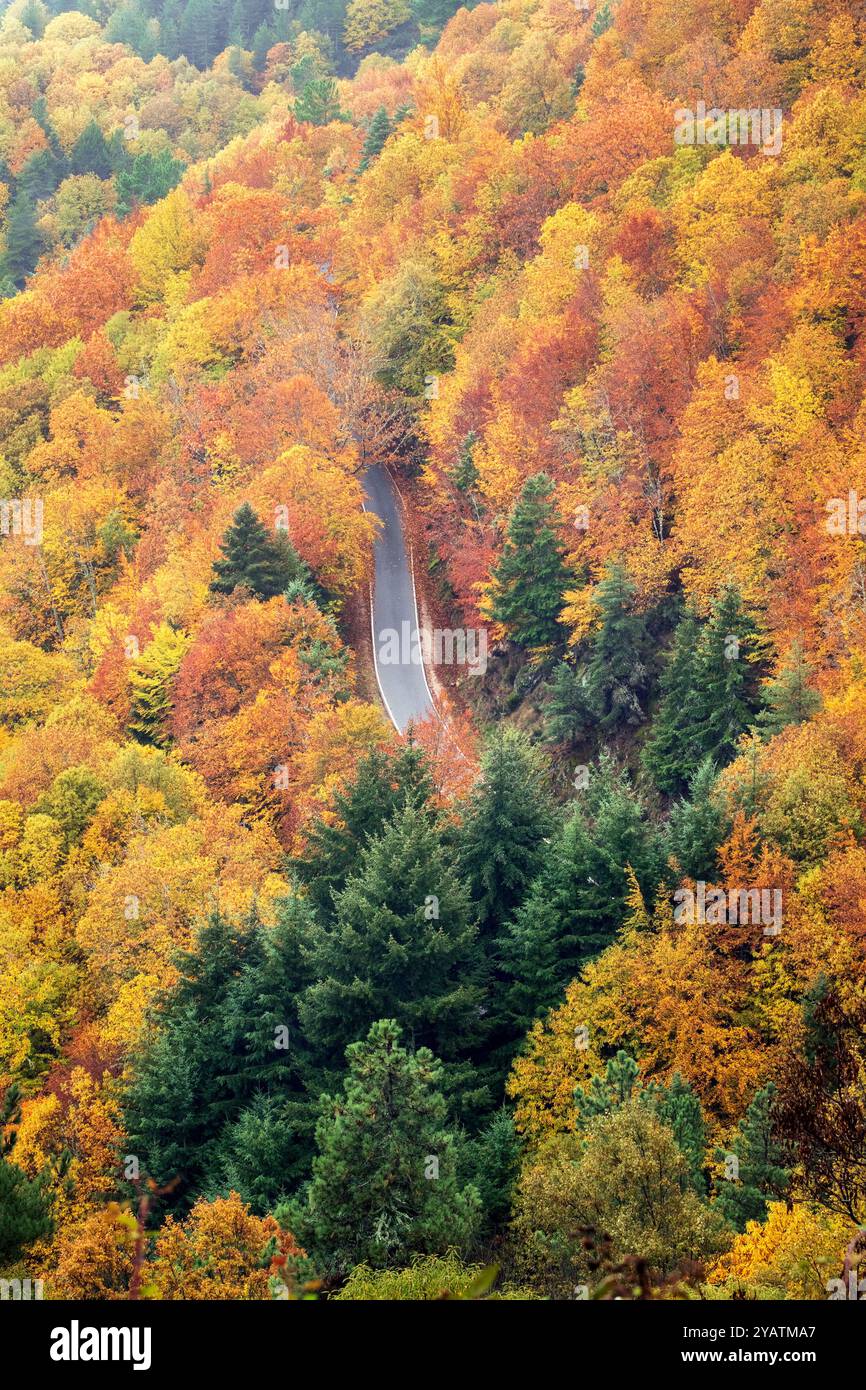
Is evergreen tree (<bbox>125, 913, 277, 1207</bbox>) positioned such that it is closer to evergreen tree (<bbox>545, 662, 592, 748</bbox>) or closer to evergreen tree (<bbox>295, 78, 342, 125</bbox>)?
evergreen tree (<bbox>545, 662, 592, 748</bbox>)

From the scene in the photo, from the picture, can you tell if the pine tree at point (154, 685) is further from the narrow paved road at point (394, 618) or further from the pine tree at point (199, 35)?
the pine tree at point (199, 35)

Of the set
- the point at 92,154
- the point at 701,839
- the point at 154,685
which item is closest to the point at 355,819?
the point at 701,839

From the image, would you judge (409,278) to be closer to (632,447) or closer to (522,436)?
(522,436)

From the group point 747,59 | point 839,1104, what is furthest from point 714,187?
point 839,1104

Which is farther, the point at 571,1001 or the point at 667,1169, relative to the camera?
the point at 571,1001
